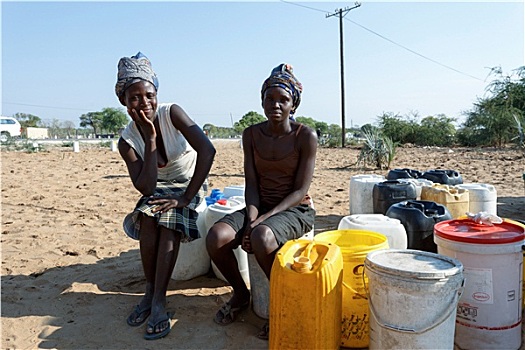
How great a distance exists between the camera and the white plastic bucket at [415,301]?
1708 millimetres

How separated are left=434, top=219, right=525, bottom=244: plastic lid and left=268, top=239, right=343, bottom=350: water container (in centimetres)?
60

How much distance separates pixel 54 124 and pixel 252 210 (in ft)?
220

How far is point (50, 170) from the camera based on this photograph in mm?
9828

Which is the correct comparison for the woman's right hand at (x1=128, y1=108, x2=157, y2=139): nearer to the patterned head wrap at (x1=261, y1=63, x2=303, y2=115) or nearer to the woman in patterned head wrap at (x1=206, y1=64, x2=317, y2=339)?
the woman in patterned head wrap at (x1=206, y1=64, x2=317, y2=339)

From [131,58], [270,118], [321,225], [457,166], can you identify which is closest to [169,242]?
[270,118]

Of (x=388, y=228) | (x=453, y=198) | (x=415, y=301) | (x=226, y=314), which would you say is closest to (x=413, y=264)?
(x=415, y=301)

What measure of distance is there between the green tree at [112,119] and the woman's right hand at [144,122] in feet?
183

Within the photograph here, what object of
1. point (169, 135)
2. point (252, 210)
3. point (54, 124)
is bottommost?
point (252, 210)

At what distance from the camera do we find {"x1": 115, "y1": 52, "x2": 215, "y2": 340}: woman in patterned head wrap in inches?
98.3

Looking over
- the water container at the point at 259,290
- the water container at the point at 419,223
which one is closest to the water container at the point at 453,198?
the water container at the point at 419,223

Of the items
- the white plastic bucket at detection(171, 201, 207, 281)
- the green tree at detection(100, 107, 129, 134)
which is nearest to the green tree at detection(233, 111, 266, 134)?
the green tree at detection(100, 107, 129, 134)

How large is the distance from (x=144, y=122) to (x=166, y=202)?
0.50 m

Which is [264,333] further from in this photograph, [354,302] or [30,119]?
[30,119]

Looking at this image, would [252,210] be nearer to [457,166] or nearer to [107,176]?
[107,176]
